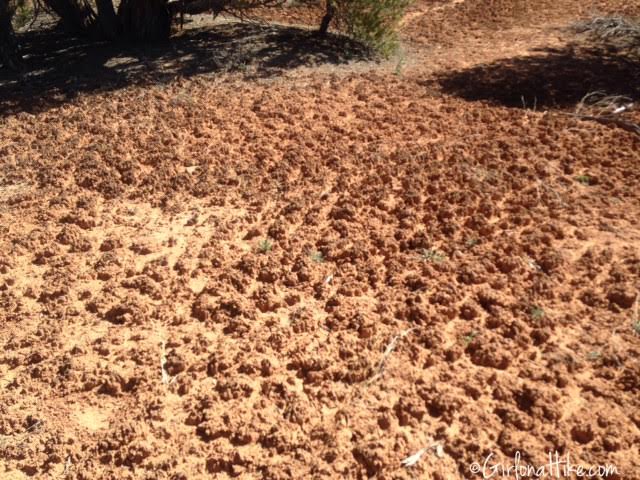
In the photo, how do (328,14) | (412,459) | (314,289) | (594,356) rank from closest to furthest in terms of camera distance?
(412,459) → (594,356) → (314,289) → (328,14)

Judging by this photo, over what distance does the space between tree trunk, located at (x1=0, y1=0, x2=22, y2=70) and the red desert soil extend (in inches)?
63.0

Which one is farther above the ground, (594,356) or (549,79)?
(549,79)

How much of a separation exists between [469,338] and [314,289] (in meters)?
0.99

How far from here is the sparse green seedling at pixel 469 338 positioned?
308 cm

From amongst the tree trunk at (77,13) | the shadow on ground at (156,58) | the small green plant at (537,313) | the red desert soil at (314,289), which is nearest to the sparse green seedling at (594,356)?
the red desert soil at (314,289)

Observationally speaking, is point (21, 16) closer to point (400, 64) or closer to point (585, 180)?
point (400, 64)

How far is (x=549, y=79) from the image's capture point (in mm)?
6508

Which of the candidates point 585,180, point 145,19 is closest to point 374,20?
point 145,19

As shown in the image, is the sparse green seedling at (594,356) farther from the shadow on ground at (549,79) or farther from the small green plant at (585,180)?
the shadow on ground at (549,79)

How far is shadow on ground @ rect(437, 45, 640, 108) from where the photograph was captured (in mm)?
5957

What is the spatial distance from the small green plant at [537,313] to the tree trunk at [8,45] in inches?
260

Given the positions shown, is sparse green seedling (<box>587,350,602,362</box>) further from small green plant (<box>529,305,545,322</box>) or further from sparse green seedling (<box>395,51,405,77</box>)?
sparse green seedling (<box>395,51,405,77</box>)

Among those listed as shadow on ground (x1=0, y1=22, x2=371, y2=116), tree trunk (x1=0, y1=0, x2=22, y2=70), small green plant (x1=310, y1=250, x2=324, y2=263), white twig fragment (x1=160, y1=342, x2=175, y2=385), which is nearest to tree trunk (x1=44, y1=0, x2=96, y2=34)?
shadow on ground (x1=0, y1=22, x2=371, y2=116)

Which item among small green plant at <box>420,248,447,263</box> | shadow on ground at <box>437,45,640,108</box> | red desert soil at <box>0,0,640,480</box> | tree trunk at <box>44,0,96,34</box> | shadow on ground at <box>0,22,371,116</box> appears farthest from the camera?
tree trunk at <box>44,0,96,34</box>
